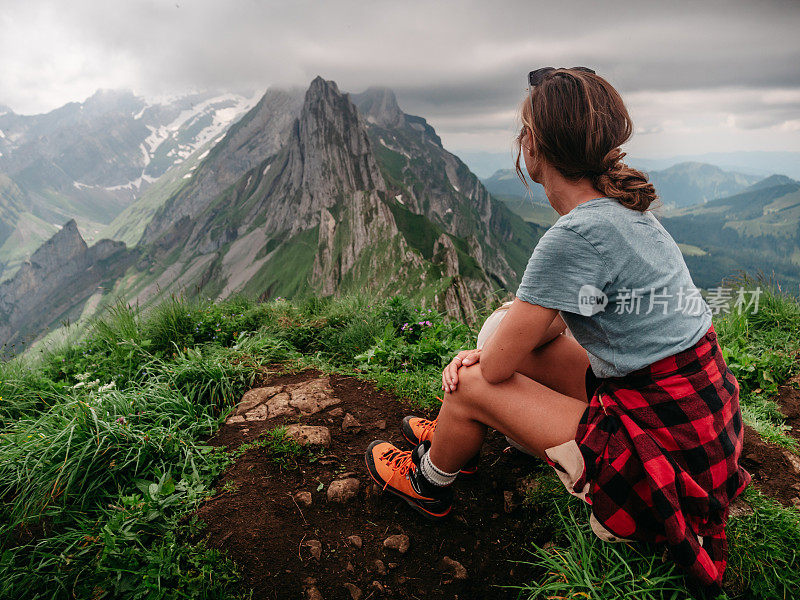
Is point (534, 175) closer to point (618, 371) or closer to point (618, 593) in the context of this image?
point (618, 371)

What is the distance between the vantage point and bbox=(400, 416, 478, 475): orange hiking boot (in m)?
3.40

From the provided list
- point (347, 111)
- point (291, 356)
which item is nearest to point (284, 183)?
point (347, 111)

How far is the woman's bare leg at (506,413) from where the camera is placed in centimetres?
238

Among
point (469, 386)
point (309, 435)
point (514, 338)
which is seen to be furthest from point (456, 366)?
point (309, 435)

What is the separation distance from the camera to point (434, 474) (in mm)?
2904

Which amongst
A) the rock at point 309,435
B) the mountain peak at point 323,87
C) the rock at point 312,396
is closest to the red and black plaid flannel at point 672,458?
the rock at point 309,435

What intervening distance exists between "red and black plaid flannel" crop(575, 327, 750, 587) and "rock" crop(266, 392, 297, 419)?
2.88 metres

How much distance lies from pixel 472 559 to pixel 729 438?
5.82 feet

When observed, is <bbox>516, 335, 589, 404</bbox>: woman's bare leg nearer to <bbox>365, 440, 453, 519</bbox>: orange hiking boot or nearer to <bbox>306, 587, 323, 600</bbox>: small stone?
<bbox>365, 440, 453, 519</bbox>: orange hiking boot

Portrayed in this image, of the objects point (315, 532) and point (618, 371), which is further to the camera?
point (315, 532)

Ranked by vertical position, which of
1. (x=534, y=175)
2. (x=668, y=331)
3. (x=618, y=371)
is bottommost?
(x=618, y=371)

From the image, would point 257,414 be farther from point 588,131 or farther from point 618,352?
point 588,131

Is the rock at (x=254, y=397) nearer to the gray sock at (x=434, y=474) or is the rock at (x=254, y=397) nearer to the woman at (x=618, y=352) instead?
the gray sock at (x=434, y=474)

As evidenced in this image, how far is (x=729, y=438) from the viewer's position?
7.04 ft
